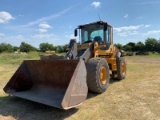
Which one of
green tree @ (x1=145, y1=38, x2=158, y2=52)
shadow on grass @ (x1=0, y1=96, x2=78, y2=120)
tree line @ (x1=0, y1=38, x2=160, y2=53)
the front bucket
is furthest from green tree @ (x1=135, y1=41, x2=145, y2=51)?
shadow on grass @ (x1=0, y1=96, x2=78, y2=120)

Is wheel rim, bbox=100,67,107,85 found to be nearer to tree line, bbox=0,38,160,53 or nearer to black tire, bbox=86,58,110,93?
black tire, bbox=86,58,110,93

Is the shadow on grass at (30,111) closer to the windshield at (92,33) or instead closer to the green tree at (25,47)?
the windshield at (92,33)

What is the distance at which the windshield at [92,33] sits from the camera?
758 cm

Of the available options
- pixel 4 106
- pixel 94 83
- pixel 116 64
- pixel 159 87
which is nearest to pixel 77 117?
pixel 94 83

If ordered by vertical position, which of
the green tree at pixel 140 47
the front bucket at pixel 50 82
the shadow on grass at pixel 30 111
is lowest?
the shadow on grass at pixel 30 111

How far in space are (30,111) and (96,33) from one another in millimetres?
4175

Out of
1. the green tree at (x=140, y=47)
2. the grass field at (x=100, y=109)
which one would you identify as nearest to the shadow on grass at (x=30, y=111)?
the grass field at (x=100, y=109)

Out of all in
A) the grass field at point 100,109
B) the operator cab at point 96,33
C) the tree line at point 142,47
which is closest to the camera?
the grass field at point 100,109

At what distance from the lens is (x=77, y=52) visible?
6.97 metres

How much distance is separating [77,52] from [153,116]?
3.57 metres

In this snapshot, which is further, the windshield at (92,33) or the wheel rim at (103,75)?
the windshield at (92,33)

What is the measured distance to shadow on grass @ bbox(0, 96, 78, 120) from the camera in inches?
168

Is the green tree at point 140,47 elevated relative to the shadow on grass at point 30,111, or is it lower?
elevated

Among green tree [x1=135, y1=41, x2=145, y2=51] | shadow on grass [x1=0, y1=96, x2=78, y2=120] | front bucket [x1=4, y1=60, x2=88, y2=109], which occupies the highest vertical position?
green tree [x1=135, y1=41, x2=145, y2=51]
